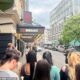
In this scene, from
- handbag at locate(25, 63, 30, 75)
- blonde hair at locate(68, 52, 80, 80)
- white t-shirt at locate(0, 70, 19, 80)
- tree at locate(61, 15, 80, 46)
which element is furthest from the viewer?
tree at locate(61, 15, 80, 46)

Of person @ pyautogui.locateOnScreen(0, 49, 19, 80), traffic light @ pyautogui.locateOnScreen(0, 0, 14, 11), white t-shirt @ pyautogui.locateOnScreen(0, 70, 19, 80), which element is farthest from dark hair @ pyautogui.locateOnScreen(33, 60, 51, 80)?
white t-shirt @ pyautogui.locateOnScreen(0, 70, 19, 80)

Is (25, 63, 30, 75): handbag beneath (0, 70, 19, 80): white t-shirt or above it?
beneath

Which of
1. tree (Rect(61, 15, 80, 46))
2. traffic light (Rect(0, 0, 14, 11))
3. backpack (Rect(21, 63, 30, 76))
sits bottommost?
backpack (Rect(21, 63, 30, 76))

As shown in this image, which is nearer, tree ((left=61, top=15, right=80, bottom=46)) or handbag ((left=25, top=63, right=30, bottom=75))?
handbag ((left=25, top=63, right=30, bottom=75))

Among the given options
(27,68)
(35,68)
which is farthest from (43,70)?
(27,68)

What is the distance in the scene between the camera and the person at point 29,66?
282 inches

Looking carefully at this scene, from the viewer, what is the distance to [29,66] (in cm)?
728

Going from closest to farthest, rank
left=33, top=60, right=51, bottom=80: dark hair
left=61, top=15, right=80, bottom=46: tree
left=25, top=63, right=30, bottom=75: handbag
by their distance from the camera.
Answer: left=33, top=60, right=51, bottom=80: dark hair
left=25, top=63, right=30, bottom=75: handbag
left=61, top=15, right=80, bottom=46: tree

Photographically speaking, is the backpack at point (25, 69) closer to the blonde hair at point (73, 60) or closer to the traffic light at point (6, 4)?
the blonde hair at point (73, 60)

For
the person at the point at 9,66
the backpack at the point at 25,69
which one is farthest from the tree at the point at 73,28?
the person at the point at 9,66

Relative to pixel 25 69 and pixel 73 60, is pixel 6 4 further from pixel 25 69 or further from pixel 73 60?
pixel 25 69

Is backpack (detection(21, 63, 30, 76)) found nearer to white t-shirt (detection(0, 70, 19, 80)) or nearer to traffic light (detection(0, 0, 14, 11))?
traffic light (detection(0, 0, 14, 11))

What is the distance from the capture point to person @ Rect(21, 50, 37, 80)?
23.5 feet

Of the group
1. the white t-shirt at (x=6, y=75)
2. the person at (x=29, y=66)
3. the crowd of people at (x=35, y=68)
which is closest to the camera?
the white t-shirt at (x=6, y=75)
